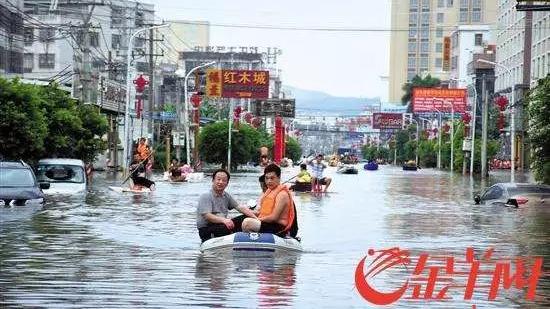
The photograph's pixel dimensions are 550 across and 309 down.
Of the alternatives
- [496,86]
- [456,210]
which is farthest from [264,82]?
[456,210]

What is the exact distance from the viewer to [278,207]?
18.6 meters

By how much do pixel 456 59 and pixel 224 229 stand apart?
177m

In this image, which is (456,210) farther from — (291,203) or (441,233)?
(291,203)

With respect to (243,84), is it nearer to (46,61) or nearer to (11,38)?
(46,61)

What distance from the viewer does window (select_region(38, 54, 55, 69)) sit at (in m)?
101

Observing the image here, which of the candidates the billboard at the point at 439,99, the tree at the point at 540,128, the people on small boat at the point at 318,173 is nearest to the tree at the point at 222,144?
the people on small boat at the point at 318,173

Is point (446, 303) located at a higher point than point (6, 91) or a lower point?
lower

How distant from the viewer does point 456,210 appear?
3691 cm

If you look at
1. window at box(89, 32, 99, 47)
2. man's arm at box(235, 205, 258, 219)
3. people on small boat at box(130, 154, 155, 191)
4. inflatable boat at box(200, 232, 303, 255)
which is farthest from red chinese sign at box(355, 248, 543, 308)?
window at box(89, 32, 99, 47)

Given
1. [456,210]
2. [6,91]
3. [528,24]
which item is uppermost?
[528,24]

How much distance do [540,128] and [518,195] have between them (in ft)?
35.9

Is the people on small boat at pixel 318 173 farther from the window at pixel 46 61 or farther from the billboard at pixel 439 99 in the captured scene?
the billboard at pixel 439 99

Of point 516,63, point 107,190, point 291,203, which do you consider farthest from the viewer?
point 516,63

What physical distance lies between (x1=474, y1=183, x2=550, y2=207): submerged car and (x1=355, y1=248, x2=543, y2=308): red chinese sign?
16898 millimetres
